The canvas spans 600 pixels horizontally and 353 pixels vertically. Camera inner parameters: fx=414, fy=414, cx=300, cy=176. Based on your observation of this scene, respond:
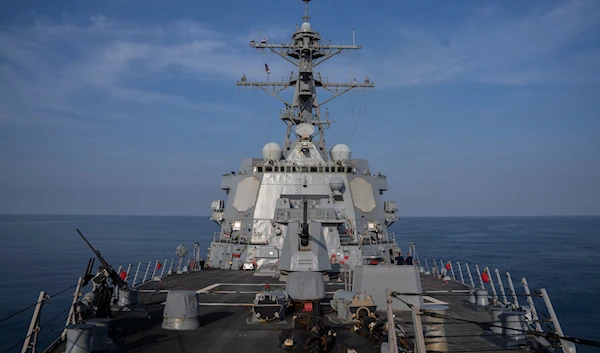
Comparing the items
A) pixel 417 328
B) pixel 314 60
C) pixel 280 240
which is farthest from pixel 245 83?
pixel 417 328

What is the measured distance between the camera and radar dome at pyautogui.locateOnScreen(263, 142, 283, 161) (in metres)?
23.0

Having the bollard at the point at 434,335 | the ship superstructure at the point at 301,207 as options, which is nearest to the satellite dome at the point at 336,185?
the ship superstructure at the point at 301,207

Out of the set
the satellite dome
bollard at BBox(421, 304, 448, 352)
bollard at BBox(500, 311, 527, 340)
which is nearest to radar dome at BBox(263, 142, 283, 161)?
the satellite dome

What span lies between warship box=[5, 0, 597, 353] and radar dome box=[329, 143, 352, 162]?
69 mm

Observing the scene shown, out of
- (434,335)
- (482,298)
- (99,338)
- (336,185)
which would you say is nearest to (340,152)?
(336,185)

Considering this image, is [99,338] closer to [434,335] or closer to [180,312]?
[180,312]

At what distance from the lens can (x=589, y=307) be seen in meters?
20.3

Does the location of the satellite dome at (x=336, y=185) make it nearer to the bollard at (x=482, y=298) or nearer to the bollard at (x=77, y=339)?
the bollard at (x=482, y=298)

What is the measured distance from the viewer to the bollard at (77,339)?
6238 mm

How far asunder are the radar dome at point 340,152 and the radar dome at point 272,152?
323 centimetres

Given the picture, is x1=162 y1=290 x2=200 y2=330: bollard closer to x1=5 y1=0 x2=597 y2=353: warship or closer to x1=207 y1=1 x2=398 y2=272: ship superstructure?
x1=5 y1=0 x2=597 y2=353: warship

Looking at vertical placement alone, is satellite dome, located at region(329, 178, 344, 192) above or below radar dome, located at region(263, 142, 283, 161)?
below

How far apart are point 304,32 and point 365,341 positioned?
77.1ft

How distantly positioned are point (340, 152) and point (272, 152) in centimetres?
392
